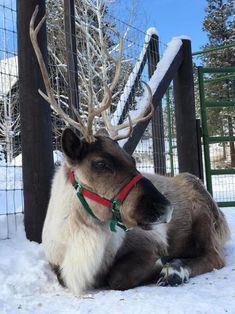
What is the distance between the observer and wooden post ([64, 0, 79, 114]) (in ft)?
15.5

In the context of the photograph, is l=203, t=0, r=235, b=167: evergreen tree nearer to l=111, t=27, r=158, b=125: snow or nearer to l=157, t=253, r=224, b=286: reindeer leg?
l=111, t=27, r=158, b=125: snow

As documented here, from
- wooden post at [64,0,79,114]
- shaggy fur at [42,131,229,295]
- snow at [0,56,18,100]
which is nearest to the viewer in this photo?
shaggy fur at [42,131,229,295]

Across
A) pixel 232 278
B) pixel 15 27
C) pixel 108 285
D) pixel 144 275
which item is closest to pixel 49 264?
pixel 108 285

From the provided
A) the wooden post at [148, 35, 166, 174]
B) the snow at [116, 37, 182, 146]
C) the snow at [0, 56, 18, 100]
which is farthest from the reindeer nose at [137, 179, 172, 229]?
the wooden post at [148, 35, 166, 174]

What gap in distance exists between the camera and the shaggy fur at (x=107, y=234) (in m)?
2.86

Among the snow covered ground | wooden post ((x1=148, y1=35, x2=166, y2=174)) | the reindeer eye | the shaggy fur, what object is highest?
wooden post ((x1=148, y1=35, x2=166, y2=174))

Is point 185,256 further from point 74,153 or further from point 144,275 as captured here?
point 74,153

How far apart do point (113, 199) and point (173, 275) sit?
69 cm

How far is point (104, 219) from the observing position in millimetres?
3002

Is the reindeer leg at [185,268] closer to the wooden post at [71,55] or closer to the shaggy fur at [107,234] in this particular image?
the shaggy fur at [107,234]

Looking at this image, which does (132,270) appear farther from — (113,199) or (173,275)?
(113,199)

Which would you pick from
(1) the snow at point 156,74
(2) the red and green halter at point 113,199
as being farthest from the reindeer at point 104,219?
(1) the snow at point 156,74

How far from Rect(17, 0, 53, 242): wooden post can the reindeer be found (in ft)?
1.51

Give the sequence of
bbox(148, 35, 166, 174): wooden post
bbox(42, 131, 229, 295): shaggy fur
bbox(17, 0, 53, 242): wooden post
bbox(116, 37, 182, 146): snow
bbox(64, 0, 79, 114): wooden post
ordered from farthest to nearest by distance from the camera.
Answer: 1. bbox(148, 35, 166, 174): wooden post
2. bbox(116, 37, 182, 146): snow
3. bbox(64, 0, 79, 114): wooden post
4. bbox(17, 0, 53, 242): wooden post
5. bbox(42, 131, 229, 295): shaggy fur
